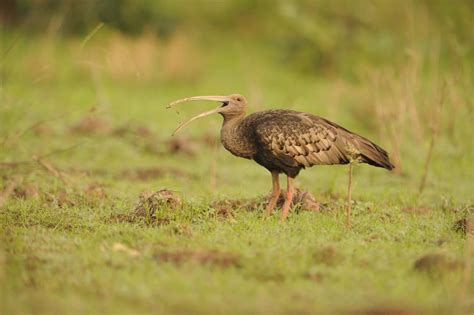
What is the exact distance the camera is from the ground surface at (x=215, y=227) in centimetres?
522

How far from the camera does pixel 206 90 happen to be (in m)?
18.0

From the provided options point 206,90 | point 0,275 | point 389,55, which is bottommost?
point 0,275

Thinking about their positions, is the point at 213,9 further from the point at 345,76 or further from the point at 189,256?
the point at 189,256

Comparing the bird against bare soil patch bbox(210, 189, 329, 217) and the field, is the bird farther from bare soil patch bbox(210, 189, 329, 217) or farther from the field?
the field

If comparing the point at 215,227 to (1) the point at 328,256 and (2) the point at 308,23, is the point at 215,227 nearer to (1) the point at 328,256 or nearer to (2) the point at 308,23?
(1) the point at 328,256

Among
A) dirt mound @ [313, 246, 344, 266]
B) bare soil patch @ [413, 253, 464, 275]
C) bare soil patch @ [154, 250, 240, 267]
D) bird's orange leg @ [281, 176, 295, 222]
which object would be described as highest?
A: bird's orange leg @ [281, 176, 295, 222]

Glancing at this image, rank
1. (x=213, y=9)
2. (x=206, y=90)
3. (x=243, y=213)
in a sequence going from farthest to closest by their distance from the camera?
(x=213, y=9), (x=206, y=90), (x=243, y=213)

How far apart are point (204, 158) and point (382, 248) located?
568 cm

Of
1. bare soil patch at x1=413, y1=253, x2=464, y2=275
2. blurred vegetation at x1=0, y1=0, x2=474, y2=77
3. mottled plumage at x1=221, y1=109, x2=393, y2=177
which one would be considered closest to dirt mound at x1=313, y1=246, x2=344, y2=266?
bare soil patch at x1=413, y1=253, x2=464, y2=275

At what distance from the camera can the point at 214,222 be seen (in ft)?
23.3

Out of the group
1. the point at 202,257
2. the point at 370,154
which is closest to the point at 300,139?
the point at 370,154

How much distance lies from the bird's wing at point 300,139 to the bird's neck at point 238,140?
0.13 metres

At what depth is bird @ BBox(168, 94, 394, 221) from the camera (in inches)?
297


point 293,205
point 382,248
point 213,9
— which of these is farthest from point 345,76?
point 382,248
